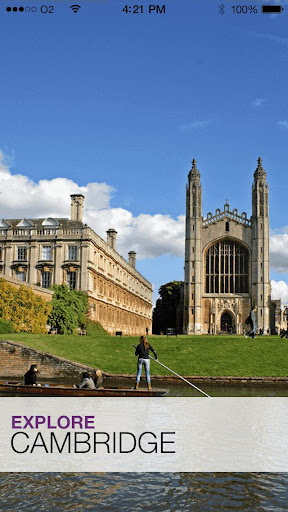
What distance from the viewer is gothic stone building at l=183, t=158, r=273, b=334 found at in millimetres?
82875

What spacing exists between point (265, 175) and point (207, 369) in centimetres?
6599

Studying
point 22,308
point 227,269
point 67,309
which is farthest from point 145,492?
point 227,269

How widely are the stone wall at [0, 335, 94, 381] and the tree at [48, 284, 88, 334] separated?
18554 mm

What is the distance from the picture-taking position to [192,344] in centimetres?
3231

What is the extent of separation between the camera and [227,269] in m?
85.2

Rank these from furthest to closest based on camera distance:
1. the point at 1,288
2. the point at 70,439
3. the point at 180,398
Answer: the point at 1,288
the point at 180,398
the point at 70,439

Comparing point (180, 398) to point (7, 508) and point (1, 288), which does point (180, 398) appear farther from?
point (1, 288)

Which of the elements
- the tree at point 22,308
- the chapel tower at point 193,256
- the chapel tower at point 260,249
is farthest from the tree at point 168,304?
the tree at point 22,308

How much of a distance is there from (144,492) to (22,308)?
35.3 m

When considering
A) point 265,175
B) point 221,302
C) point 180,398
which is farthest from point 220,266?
point 180,398

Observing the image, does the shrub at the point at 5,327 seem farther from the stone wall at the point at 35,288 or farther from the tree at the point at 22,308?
the stone wall at the point at 35,288

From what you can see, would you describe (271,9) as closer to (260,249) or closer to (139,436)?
(139,436)

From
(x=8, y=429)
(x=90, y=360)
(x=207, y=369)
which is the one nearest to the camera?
(x=8, y=429)

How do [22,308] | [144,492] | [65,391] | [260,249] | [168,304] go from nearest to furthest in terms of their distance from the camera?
[144,492] < [65,391] < [22,308] < [260,249] < [168,304]
